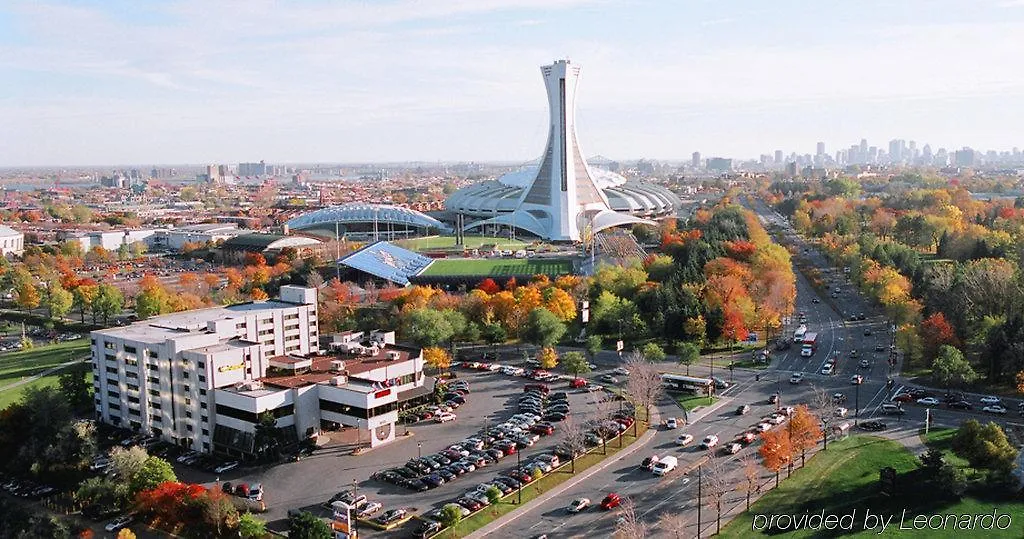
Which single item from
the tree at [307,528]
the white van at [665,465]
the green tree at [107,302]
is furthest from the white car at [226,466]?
the green tree at [107,302]

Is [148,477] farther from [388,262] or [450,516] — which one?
[388,262]

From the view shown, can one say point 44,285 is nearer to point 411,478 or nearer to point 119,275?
point 119,275

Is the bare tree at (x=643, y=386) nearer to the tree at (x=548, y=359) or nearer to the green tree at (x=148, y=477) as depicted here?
the tree at (x=548, y=359)

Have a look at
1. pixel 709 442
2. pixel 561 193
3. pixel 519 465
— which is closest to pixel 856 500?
pixel 709 442

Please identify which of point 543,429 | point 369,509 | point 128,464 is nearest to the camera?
point 369,509

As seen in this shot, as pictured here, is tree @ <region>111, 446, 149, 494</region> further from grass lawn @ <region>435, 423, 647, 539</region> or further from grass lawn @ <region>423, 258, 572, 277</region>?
grass lawn @ <region>423, 258, 572, 277</region>

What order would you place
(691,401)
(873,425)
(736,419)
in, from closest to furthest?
(873,425), (736,419), (691,401)
